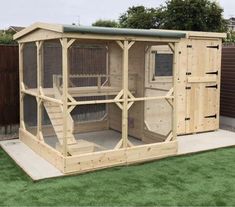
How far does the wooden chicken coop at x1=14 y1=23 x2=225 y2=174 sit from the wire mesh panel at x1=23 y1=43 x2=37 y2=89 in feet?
0.07

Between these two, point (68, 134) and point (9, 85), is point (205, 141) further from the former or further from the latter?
point (9, 85)

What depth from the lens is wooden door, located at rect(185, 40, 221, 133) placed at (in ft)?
28.3

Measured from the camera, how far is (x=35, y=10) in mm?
29406

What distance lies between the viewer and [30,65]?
7.70 meters

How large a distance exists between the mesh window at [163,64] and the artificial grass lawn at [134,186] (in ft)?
7.05

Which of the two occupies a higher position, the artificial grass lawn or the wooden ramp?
the wooden ramp

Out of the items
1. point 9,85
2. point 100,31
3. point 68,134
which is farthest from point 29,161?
point 100,31

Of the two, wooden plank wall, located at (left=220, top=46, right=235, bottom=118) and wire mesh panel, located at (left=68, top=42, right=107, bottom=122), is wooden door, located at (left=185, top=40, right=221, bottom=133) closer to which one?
wooden plank wall, located at (left=220, top=46, right=235, bottom=118)

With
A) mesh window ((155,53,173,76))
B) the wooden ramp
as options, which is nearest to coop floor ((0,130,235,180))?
the wooden ramp

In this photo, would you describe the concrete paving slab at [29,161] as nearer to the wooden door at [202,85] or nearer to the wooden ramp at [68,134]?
the wooden ramp at [68,134]

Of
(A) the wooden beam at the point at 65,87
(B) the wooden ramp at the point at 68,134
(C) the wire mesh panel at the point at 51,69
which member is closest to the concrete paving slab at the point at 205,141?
(B) the wooden ramp at the point at 68,134

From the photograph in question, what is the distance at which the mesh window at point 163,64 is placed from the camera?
7.86 metres

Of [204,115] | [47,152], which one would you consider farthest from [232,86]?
[47,152]

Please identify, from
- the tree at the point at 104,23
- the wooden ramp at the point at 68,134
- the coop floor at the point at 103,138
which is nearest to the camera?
the wooden ramp at the point at 68,134
